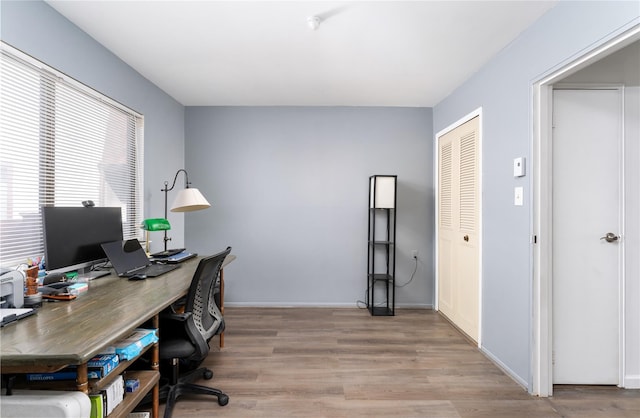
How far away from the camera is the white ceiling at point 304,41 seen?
2.03 metres

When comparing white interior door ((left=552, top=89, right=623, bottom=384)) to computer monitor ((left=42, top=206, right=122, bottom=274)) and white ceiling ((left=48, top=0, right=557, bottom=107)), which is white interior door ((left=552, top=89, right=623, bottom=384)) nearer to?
white ceiling ((left=48, top=0, right=557, bottom=107))

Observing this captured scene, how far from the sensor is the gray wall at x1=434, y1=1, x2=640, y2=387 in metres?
1.90

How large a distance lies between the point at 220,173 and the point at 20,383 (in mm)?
2969

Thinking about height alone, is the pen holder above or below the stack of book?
above

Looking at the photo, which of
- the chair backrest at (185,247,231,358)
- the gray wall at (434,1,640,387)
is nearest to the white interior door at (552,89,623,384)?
the gray wall at (434,1,640,387)

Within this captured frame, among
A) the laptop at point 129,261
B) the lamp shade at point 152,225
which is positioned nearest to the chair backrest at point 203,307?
the laptop at point 129,261

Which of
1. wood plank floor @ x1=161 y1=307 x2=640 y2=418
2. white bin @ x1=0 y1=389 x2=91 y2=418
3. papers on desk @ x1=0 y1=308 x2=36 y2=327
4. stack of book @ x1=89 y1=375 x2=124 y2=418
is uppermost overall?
papers on desk @ x1=0 y1=308 x2=36 y2=327

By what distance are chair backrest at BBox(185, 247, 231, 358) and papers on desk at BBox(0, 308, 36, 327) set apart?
71cm

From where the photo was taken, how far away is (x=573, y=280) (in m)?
2.20

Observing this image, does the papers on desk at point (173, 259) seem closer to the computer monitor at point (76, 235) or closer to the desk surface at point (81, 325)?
the computer monitor at point (76, 235)

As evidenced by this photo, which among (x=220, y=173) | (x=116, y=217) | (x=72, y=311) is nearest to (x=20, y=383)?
(x=72, y=311)

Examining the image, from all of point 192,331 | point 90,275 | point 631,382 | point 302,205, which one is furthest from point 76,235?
point 631,382

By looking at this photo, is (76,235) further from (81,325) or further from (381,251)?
(381,251)

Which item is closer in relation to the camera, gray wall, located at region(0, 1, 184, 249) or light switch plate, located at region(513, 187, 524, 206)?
gray wall, located at region(0, 1, 184, 249)
